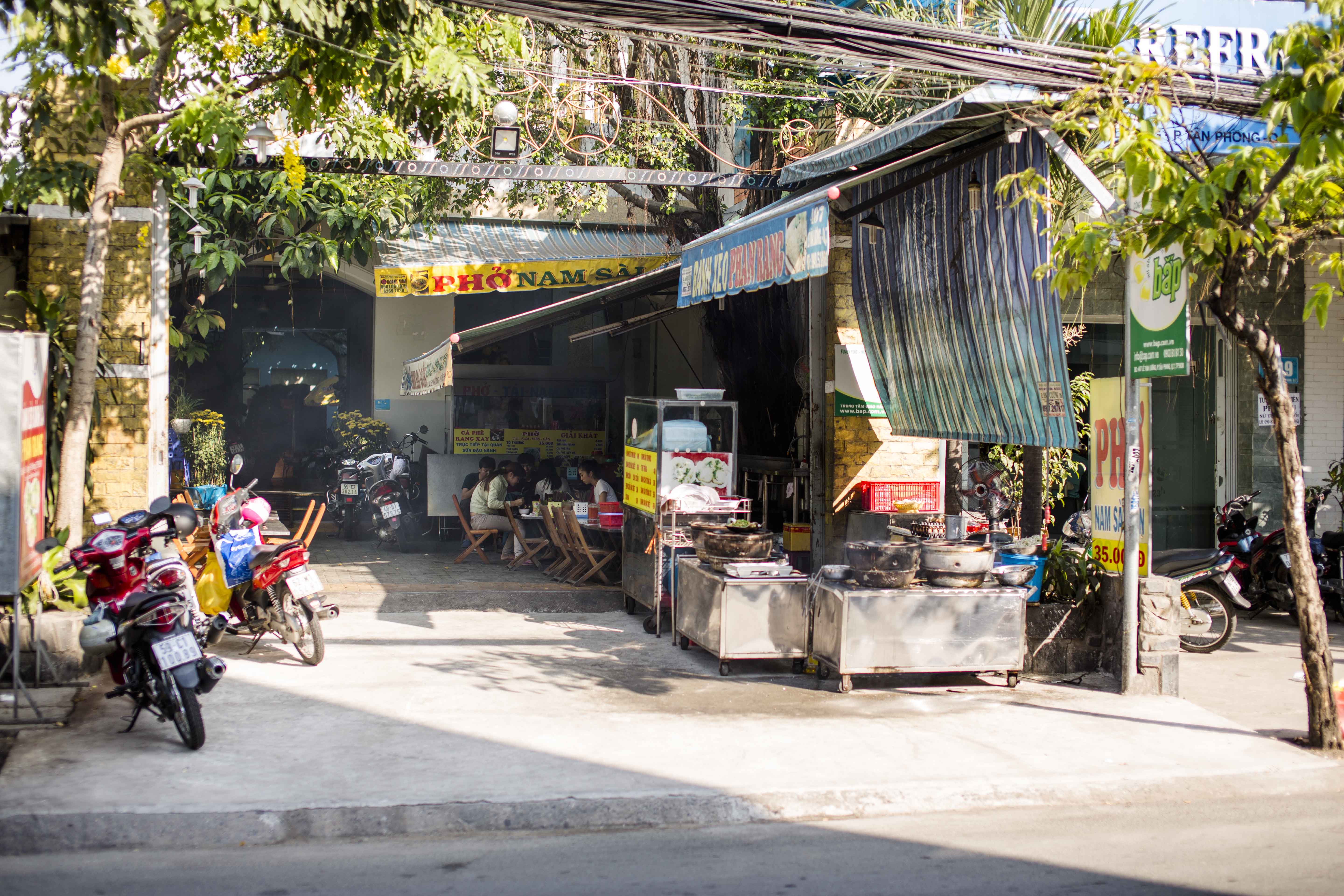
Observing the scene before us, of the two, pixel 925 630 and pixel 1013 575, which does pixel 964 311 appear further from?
pixel 925 630

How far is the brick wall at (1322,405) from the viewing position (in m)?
13.4

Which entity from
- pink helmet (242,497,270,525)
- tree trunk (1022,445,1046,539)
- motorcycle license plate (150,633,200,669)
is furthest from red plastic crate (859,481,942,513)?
motorcycle license plate (150,633,200,669)

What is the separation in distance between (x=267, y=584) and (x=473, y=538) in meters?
5.00

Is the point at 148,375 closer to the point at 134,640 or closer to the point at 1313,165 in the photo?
the point at 134,640

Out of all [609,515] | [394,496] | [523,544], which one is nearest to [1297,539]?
[609,515]

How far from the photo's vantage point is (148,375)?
342 inches

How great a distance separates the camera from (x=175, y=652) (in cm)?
589

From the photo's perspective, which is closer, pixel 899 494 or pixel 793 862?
pixel 793 862

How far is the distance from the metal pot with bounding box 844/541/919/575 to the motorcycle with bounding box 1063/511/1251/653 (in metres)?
2.43

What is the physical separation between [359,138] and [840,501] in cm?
536

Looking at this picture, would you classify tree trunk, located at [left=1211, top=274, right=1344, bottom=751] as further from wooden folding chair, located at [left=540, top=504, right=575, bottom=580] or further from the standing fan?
wooden folding chair, located at [left=540, top=504, right=575, bottom=580]

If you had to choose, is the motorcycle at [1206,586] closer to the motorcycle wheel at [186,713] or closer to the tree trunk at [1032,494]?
the tree trunk at [1032,494]

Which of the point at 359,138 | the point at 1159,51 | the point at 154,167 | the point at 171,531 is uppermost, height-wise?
the point at 1159,51

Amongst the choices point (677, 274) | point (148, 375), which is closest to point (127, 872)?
point (148, 375)
